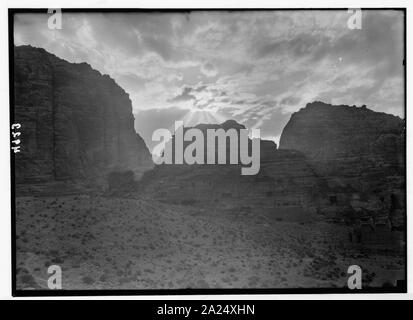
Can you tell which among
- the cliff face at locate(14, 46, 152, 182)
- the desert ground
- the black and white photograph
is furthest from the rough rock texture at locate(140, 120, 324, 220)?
the cliff face at locate(14, 46, 152, 182)

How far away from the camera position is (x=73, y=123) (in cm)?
673

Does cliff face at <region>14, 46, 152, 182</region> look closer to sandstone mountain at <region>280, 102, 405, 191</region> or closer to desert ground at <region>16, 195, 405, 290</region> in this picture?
desert ground at <region>16, 195, 405, 290</region>

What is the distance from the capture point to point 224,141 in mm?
6523

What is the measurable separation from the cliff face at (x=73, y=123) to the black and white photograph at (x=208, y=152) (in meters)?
0.03

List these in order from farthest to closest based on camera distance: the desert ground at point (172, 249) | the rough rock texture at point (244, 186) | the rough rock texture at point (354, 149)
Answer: the rough rock texture at point (244, 186) < the rough rock texture at point (354, 149) < the desert ground at point (172, 249)

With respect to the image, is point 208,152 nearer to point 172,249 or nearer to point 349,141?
point 172,249

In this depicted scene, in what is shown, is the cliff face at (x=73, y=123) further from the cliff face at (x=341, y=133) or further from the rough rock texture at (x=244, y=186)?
the cliff face at (x=341, y=133)

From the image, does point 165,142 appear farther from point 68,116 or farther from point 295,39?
point 295,39

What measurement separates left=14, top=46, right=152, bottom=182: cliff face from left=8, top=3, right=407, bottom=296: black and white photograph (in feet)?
0.10

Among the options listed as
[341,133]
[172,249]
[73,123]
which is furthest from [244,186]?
[73,123]

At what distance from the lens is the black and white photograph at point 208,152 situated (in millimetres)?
6316

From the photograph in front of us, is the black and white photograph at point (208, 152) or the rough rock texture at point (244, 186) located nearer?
the black and white photograph at point (208, 152)

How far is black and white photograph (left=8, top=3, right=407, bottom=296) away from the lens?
6.32m

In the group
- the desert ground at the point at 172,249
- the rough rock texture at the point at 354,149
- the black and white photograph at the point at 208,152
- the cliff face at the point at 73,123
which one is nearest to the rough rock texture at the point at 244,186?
the black and white photograph at the point at 208,152
